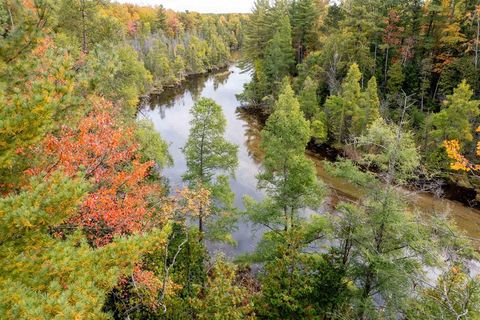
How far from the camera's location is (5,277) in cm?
468

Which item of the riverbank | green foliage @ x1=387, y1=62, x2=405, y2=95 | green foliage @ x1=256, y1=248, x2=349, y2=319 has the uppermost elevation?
green foliage @ x1=387, y1=62, x2=405, y2=95

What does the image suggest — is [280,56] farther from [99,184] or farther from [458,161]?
[458,161]

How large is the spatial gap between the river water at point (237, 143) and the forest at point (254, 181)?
0.38 m

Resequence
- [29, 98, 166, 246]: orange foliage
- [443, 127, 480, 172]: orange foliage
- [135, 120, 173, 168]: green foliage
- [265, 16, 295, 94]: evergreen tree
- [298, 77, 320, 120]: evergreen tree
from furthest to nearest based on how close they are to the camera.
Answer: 1. [265, 16, 295, 94]: evergreen tree
2. [298, 77, 320, 120]: evergreen tree
3. [135, 120, 173, 168]: green foliage
4. [29, 98, 166, 246]: orange foliage
5. [443, 127, 480, 172]: orange foliage

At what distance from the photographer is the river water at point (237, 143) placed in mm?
23969

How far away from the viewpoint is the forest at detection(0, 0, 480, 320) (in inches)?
195

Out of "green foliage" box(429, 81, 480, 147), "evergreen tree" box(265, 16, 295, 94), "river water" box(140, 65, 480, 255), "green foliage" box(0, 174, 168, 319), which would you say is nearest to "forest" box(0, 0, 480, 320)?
"green foliage" box(0, 174, 168, 319)

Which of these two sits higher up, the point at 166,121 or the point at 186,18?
the point at 186,18

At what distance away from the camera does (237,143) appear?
37.1 metres

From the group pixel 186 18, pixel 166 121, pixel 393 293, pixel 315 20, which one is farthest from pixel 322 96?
pixel 186 18

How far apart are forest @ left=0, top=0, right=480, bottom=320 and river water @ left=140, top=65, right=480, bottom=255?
0.38m

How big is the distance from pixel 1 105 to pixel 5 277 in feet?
7.83

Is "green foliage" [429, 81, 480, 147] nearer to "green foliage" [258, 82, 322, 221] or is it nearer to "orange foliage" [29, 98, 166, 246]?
"green foliage" [258, 82, 322, 221]

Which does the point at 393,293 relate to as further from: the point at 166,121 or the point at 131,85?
the point at 166,121
